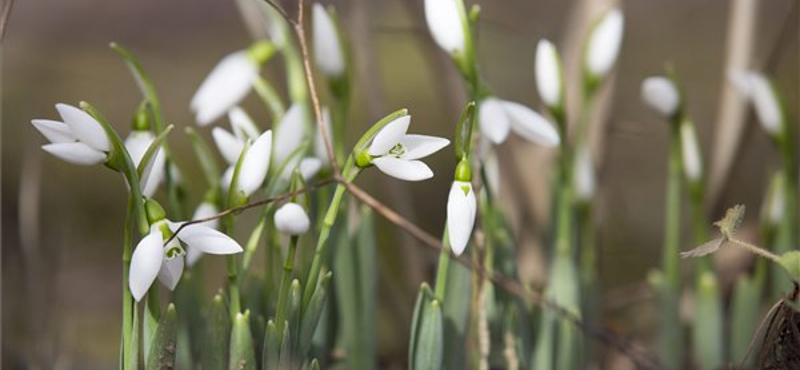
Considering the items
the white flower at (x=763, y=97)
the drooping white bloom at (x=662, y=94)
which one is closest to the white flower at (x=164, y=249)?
the drooping white bloom at (x=662, y=94)

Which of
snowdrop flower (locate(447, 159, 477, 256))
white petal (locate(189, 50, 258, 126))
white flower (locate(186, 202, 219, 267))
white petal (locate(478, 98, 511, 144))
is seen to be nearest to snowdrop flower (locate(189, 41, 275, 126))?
white petal (locate(189, 50, 258, 126))

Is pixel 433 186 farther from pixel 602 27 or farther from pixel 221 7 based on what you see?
pixel 602 27

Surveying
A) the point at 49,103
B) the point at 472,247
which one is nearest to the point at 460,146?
the point at 472,247

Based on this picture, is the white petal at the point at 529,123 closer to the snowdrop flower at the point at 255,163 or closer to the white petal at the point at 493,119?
the white petal at the point at 493,119

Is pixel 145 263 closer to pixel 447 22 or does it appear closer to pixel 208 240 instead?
pixel 208 240

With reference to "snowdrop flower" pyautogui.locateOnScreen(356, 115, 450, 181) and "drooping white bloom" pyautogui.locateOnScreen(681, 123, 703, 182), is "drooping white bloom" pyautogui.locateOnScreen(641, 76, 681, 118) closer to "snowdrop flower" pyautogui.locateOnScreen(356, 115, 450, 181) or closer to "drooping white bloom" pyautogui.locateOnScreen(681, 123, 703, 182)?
"drooping white bloom" pyautogui.locateOnScreen(681, 123, 703, 182)

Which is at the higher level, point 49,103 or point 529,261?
point 49,103
